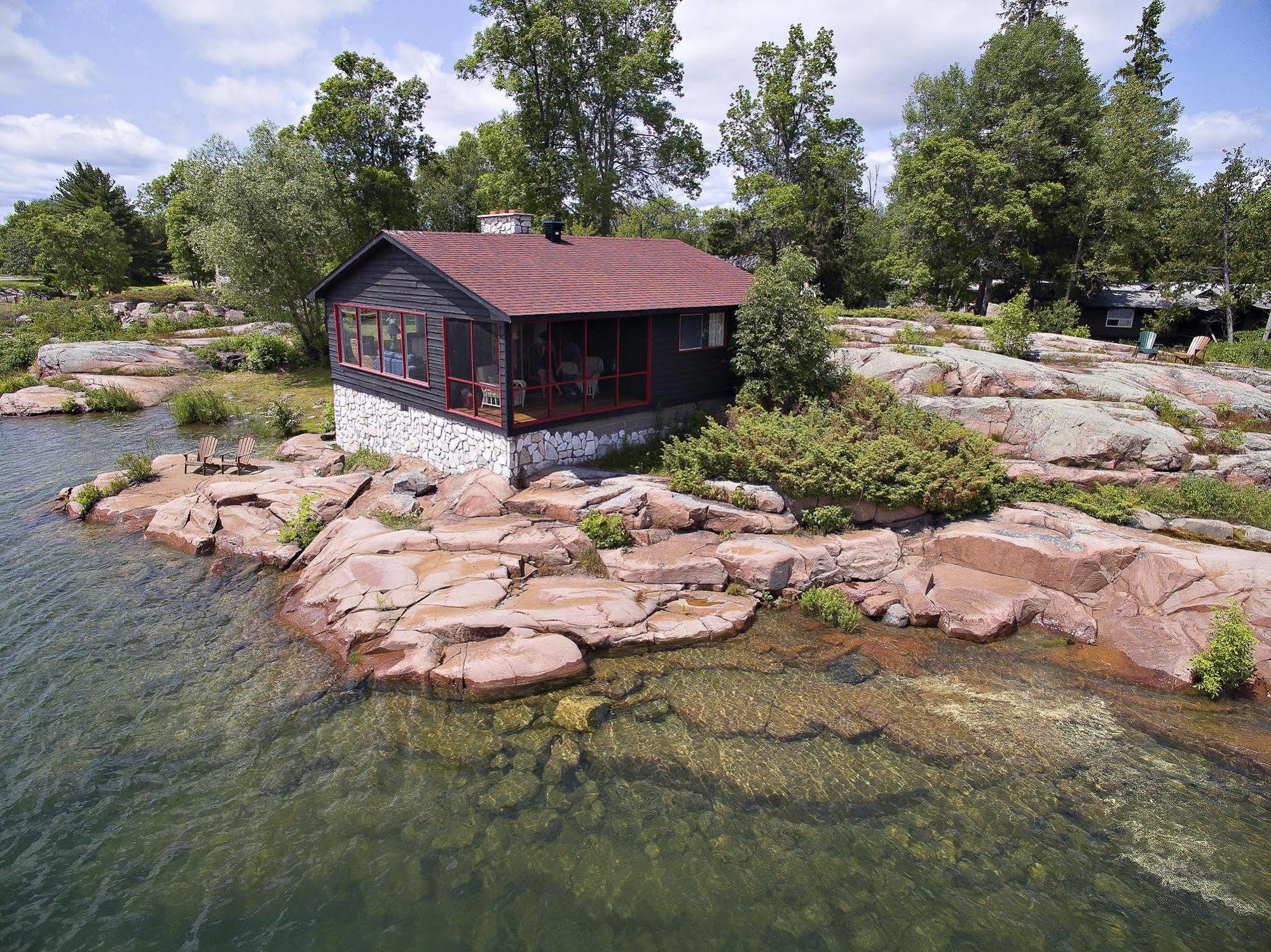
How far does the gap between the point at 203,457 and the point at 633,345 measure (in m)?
12.9

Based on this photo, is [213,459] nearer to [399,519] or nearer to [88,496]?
[88,496]

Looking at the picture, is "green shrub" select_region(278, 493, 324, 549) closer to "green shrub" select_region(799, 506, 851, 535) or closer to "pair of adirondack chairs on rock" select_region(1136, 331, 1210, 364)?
"green shrub" select_region(799, 506, 851, 535)

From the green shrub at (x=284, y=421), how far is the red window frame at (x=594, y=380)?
11274mm

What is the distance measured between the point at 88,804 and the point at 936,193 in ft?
120

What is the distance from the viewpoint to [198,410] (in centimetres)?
2661

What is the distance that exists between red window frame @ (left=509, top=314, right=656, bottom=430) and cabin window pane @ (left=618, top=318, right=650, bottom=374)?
0.11ft

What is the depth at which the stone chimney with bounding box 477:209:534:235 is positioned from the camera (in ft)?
69.6

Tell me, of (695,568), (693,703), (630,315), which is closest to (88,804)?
(693,703)

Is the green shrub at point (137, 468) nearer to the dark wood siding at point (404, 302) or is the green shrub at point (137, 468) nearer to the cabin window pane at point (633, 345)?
the dark wood siding at point (404, 302)

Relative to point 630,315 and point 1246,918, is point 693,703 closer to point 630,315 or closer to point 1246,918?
point 1246,918

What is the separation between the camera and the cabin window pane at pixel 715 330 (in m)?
20.3

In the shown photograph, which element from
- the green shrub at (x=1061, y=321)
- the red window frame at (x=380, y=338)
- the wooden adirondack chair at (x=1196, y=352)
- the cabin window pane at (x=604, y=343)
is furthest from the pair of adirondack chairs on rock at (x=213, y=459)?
the green shrub at (x=1061, y=321)

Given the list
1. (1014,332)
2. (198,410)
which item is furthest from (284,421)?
(1014,332)

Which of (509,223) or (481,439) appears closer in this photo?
(481,439)
